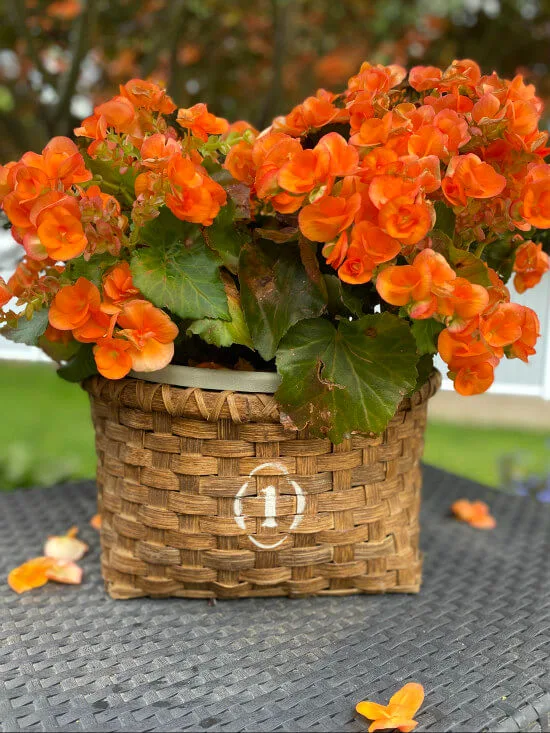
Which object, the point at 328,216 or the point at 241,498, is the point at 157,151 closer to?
the point at 328,216

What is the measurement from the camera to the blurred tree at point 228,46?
75.6 inches

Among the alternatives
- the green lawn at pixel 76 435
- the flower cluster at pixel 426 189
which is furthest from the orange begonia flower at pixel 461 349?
the green lawn at pixel 76 435

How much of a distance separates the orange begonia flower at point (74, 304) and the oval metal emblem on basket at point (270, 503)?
225 mm

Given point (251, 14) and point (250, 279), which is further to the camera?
point (251, 14)

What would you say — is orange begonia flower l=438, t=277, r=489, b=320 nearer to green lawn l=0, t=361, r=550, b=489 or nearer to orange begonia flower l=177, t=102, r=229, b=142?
orange begonia flower l=177, t=102, r=229, b=142

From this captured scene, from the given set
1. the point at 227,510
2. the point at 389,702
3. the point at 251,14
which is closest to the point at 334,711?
the point at 389,702

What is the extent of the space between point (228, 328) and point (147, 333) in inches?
3.0

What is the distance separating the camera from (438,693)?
62 cm

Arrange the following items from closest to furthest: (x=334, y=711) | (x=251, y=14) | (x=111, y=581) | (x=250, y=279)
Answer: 1. (x=334, y=711)
2. (x=250, y=279)
3. (x=111, y=581)
4. (x=251, y=14)

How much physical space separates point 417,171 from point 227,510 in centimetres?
37

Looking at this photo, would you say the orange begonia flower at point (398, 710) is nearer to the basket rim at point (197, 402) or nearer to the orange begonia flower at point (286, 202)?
the basket rim at point (197, 402)

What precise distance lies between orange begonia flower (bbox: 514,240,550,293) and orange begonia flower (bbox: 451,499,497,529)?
41 centimetres

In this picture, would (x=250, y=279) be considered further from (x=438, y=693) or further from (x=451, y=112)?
(x=438, y=693)

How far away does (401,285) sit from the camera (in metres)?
0.63
